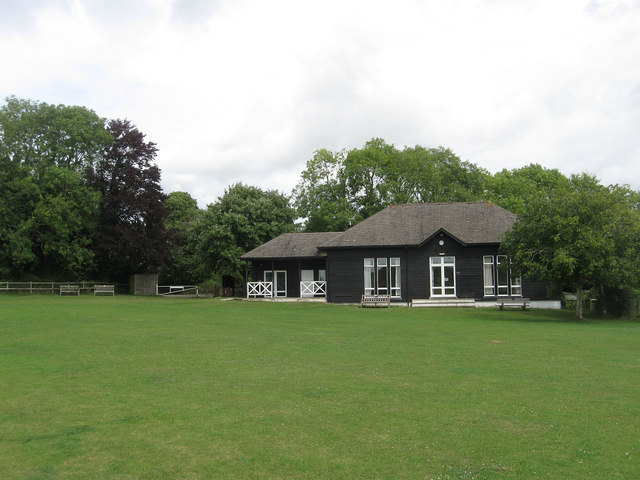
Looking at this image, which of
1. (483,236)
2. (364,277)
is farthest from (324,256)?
(483,236)

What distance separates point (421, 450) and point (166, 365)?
6548 mm

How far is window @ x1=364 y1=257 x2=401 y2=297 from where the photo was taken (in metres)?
33.4

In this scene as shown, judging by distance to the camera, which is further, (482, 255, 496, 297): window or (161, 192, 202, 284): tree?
(161, 192, 202, 284): tree

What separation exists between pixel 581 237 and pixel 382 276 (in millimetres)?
13476

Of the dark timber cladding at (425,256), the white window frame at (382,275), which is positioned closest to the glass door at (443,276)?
the dark timber cladding at (425,256)

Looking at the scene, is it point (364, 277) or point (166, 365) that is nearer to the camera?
point (166, 365)

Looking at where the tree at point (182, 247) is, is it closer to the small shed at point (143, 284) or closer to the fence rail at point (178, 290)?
the fence rail at point (178, 290)

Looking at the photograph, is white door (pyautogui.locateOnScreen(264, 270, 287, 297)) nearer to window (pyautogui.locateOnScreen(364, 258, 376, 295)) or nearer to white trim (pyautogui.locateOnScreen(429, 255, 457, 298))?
window (pyautogui.locateOnScreen(364, 258, 376, 295))

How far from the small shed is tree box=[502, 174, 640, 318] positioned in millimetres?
34636

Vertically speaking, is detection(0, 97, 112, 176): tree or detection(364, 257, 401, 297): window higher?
detection(0, 97, 112, 176): tree

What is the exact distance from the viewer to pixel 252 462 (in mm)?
5848

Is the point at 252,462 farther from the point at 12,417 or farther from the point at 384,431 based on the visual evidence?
the point at 12,417

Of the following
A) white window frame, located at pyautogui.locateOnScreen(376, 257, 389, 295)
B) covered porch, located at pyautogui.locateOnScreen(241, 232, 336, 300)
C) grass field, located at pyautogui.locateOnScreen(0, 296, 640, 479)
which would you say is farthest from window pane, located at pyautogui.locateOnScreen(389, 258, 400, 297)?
grass field, located at pyautogui.locateOnScreen(0, 296, 640, 479)

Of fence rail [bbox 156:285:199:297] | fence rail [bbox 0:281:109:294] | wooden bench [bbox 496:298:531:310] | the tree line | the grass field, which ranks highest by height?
the tree line
